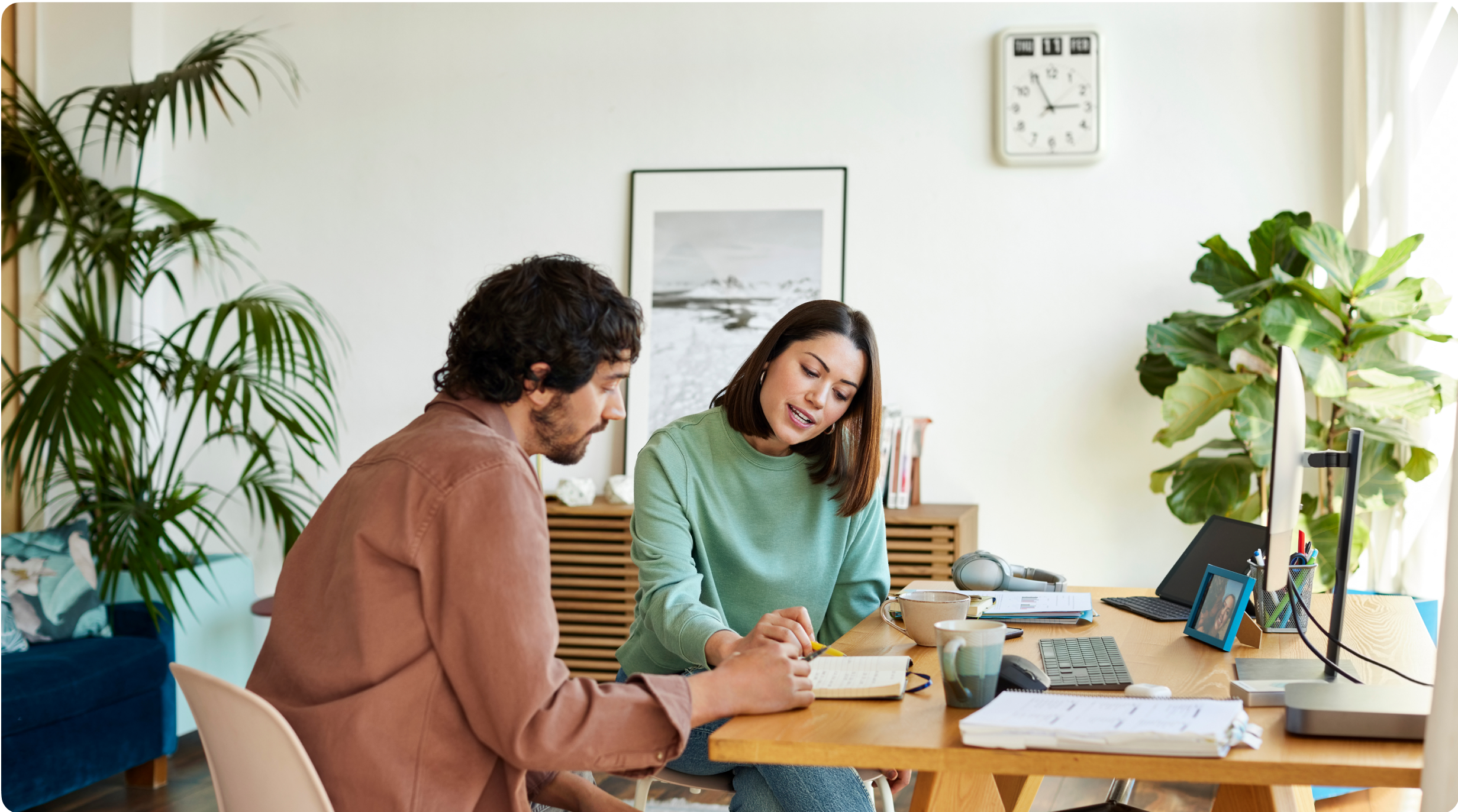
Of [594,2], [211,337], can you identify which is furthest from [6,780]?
[594,2]

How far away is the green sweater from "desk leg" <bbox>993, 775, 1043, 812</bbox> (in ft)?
1.32

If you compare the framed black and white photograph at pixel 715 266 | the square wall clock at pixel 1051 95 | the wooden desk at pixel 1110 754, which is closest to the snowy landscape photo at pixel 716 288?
the framed black and white photograph at pixel 715 266

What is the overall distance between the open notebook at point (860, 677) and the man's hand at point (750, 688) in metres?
0.03

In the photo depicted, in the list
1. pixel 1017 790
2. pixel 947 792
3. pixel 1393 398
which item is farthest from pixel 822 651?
pixel 1393 398

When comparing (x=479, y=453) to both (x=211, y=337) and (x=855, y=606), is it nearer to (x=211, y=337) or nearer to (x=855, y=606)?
(x=855, y=606)

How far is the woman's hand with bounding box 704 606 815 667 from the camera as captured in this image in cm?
Answer: 147

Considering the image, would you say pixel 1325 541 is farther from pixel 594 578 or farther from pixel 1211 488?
pixel 594 578

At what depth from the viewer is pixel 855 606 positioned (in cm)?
208

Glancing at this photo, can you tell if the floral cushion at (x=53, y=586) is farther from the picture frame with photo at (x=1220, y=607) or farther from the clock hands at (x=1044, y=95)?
the clock hands at (x=1044, y=95)

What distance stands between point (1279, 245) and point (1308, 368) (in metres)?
0.42

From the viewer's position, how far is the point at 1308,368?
9.72ft

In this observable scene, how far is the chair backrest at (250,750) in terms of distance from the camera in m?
1.14

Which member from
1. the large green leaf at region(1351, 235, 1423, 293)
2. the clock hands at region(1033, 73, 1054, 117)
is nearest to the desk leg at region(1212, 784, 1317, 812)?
the large green leaf at region(1351, 235, 1423, 293)

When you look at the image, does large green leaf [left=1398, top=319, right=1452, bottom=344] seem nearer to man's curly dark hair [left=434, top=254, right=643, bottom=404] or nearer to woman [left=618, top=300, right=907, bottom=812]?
woman [left=618, top=300, right=907, bottom=812]
